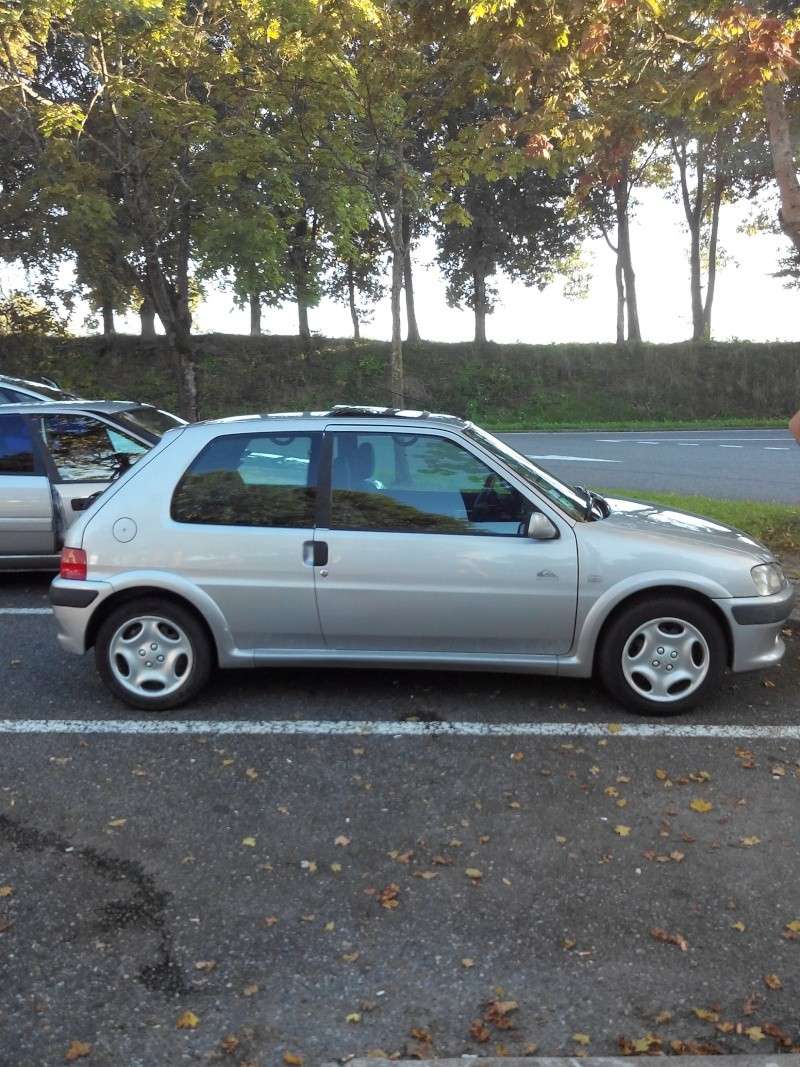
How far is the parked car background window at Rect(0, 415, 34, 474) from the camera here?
25.6ft

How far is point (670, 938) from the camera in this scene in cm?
312

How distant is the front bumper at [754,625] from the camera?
4895 millimetres

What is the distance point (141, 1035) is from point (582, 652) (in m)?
2.98

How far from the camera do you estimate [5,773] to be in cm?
444

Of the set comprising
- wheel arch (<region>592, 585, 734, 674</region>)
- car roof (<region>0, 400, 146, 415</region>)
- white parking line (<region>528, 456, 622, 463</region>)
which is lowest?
wheel arch (<region>592, 585, 734, 674</region>)

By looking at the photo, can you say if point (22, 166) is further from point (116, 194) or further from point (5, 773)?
point (5, 773)

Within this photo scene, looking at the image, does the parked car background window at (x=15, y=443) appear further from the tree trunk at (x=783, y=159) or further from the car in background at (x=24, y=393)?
the tree trunk at (x=783, y=159)

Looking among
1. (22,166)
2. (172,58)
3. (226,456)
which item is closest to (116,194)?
(22,166)

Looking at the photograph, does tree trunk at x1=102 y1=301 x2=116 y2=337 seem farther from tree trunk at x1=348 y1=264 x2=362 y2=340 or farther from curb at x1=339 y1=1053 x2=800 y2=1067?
curb at x1=339 y1=1053 x2=800 y2=1067

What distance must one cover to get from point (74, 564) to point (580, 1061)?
3.71m

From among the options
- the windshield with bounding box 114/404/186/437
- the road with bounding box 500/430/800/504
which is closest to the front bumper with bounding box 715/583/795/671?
the windshield with bounding box 114/404/186/437

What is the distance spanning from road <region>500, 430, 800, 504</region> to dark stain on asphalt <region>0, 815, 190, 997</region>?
34.6 ft

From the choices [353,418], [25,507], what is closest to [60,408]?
[25,507]

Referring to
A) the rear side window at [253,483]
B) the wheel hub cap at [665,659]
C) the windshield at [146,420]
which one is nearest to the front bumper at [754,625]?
the wheel hub cap at [665,659]
